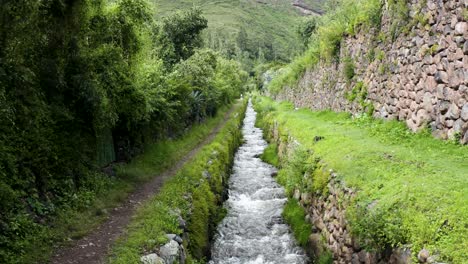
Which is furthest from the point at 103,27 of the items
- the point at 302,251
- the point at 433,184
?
the point at 433,184

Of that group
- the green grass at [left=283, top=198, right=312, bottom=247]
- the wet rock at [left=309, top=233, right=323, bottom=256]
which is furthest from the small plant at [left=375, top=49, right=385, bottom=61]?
the wet rock at [left=309, top=233, right=323, bottom=256]

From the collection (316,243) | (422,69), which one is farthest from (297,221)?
(422,69)

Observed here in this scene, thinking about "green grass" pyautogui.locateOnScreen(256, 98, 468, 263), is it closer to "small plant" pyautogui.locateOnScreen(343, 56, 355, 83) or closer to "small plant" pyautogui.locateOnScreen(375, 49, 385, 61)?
"small plant" pyautogui.locateOnScreen(375, 49, 385, 61)

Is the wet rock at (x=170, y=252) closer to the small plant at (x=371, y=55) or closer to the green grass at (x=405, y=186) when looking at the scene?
the green grass at (x=405, y=186)

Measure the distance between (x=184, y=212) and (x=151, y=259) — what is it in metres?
3.27

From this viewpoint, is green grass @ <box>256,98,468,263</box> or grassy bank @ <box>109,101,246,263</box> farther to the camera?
grassy bank @ <box>109,101,246,263</box>

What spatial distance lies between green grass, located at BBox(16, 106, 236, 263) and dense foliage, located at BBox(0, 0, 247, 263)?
0.13 meters

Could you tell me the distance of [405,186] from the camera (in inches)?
322

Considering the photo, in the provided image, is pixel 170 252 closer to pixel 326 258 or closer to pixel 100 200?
pixel 100 200

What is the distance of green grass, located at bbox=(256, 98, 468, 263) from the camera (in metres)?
6.47

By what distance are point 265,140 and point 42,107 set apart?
2338 centimetres

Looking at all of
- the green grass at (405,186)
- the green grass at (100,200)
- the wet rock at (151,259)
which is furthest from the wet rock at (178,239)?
the green grass at (405,186)

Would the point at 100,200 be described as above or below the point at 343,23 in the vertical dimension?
below

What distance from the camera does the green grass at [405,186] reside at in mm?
6473
